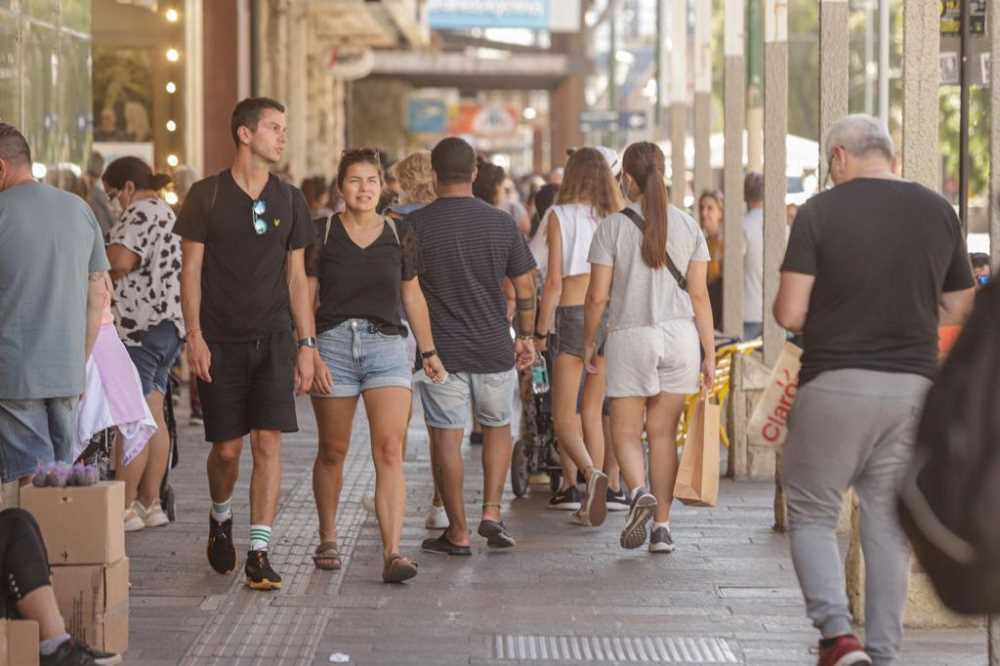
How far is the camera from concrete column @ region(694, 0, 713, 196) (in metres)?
18.9

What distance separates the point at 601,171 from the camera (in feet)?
37.1

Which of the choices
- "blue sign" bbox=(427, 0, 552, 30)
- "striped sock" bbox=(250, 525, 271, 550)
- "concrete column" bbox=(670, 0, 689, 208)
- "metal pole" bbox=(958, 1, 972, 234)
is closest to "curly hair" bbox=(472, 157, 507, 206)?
"metal pole" bbox=(958, 1, 972, 234)

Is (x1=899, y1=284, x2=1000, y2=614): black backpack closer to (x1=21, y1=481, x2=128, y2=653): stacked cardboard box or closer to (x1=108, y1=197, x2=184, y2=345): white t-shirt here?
(x1=21, y1=481, x2=128, y2=653): stacked cardboard box

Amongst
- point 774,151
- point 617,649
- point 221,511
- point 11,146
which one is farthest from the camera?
point 774,151

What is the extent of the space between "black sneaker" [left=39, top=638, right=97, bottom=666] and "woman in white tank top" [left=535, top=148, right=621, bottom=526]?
14.5 ft

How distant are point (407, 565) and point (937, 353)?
9.73 ft

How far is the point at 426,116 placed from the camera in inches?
2452

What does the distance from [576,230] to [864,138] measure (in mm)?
4364

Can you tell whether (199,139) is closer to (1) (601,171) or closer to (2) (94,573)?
(1) (601,171)

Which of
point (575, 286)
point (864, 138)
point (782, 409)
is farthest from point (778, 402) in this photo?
point (575, 286)

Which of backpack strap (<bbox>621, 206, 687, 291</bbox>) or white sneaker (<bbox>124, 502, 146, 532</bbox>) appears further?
white sneaker (<bbox>124, 502, 146, 532</bbox>)

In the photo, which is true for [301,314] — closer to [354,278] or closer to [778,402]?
[354,278]

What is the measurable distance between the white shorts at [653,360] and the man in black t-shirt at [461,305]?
1.71ft

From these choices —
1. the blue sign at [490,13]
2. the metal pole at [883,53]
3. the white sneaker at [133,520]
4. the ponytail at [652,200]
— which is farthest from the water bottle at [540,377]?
the blue sign at [490,13]
